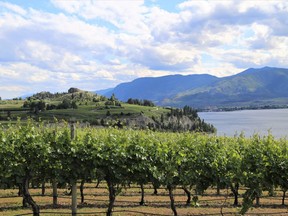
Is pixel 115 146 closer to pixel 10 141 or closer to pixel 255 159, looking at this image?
pixel 10 141

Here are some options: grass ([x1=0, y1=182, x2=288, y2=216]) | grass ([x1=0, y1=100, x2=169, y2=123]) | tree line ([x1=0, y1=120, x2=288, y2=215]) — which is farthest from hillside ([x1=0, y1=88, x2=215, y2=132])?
tree line ([x1=0, y1=120, x2=288, y2=215])

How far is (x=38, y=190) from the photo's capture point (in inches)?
1251

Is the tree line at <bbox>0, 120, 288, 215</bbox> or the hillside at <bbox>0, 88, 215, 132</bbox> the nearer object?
the tree line at <bbox>0, 120, 288, 215</bbox>

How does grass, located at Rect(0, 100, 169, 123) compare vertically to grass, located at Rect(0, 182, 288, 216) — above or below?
above

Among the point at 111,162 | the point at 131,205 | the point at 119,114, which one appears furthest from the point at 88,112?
the point at 111,162

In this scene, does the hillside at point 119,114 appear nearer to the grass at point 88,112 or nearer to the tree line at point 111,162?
the grass at point 88,112

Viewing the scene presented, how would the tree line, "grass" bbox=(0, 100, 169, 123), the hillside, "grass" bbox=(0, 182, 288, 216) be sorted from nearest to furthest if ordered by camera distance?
the tree line < "grass" bbox=(0, 182, 288, 216) < "grass" bbox=(0, 100, 169, 123) < the hillside

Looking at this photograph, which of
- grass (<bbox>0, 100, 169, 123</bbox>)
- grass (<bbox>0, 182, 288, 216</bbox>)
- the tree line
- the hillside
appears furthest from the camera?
the hillside

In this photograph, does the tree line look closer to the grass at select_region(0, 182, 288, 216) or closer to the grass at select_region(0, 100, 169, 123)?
the grass at select_region(0, 182, 288, 216)

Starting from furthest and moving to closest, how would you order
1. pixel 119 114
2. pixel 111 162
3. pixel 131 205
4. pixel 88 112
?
pixel 88 112 → pixel 119 114 → pixel 131 205 → pixel 111 162

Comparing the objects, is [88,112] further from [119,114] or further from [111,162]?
[111,162]

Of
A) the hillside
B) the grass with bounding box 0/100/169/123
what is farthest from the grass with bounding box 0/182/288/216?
the grass with bounding box 0/100/169/123

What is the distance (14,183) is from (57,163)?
10.2 feet

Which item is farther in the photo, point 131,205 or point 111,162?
point 131,205
